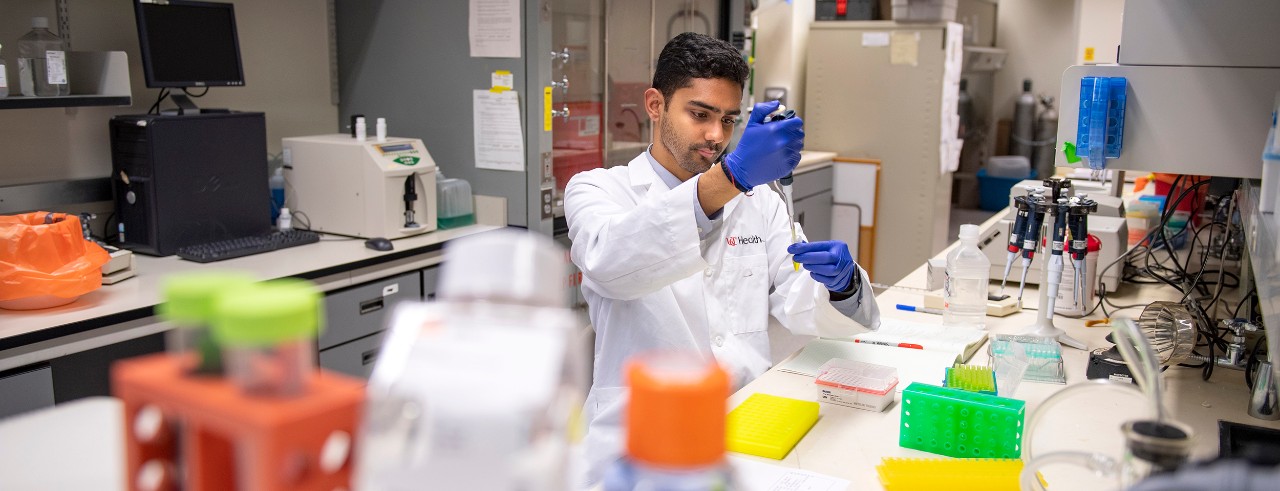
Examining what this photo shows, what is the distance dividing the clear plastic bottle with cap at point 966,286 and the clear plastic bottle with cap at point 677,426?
1787 mm

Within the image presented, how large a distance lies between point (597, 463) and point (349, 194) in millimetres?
1635

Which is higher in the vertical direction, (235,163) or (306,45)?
(306,45)

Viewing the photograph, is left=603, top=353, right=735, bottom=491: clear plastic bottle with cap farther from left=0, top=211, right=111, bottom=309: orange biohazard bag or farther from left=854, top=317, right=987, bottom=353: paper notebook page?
left=0, top=211, right=111, bottom=309: orange biohazard bag

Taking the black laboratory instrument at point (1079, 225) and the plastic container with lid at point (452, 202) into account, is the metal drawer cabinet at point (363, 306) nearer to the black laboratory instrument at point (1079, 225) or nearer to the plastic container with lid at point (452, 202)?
the plastic container with lid at point (452, 202)

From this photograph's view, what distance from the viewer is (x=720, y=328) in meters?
2.08

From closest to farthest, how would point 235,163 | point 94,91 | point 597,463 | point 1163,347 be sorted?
1. point 597,463
2. point 1163,347
3. point 94,91
4. point 235,163

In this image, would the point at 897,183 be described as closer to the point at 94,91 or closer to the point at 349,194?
the point at 349,194

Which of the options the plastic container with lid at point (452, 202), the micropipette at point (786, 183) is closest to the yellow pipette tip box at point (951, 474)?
the micropipette at point (786, 183)

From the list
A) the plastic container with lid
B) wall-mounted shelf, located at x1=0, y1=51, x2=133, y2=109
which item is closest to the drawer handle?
the plastic container with lid

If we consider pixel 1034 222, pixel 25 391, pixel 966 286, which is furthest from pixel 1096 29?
pixel 25 391

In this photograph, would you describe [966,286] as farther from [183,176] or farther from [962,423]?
[183,176]

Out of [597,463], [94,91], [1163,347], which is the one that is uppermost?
[94,91]

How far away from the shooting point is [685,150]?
6.88ft

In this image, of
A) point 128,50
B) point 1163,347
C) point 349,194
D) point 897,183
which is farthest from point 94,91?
point 897,183
